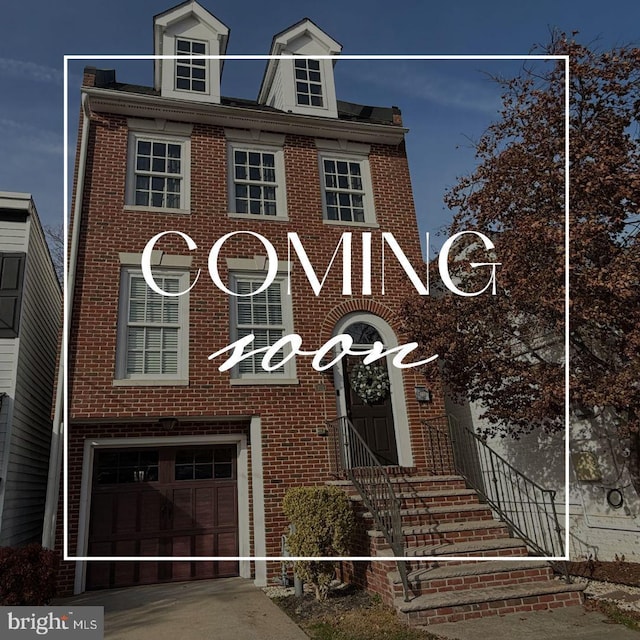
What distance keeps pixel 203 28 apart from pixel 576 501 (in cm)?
1189

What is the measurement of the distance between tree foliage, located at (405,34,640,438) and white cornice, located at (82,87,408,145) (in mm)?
3411

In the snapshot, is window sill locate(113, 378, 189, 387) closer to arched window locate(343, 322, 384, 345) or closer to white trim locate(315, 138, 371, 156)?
arched window locate(343, 322, 384, 345)

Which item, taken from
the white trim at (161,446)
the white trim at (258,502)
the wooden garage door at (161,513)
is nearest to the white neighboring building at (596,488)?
the white trim at (258,502)

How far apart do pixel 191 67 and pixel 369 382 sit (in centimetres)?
759

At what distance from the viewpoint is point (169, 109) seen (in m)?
10.1

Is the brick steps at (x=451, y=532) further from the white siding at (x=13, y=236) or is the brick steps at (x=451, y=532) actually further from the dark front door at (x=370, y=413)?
the white siding at (x=13, y=236)

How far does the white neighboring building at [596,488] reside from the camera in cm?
778

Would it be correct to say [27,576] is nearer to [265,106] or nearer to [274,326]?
[274,326]

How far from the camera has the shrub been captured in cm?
609

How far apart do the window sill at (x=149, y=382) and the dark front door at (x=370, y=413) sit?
2.90 metres

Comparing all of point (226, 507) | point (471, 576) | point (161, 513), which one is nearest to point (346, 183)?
point (226, 507)

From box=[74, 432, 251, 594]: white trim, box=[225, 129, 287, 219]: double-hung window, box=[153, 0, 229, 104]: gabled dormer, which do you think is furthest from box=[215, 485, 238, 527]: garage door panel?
box=[153, 0, 229, 104]: gabled dormer

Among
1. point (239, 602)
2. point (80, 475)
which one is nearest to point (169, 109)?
point (80, 475)

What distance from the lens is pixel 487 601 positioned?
5785mm
